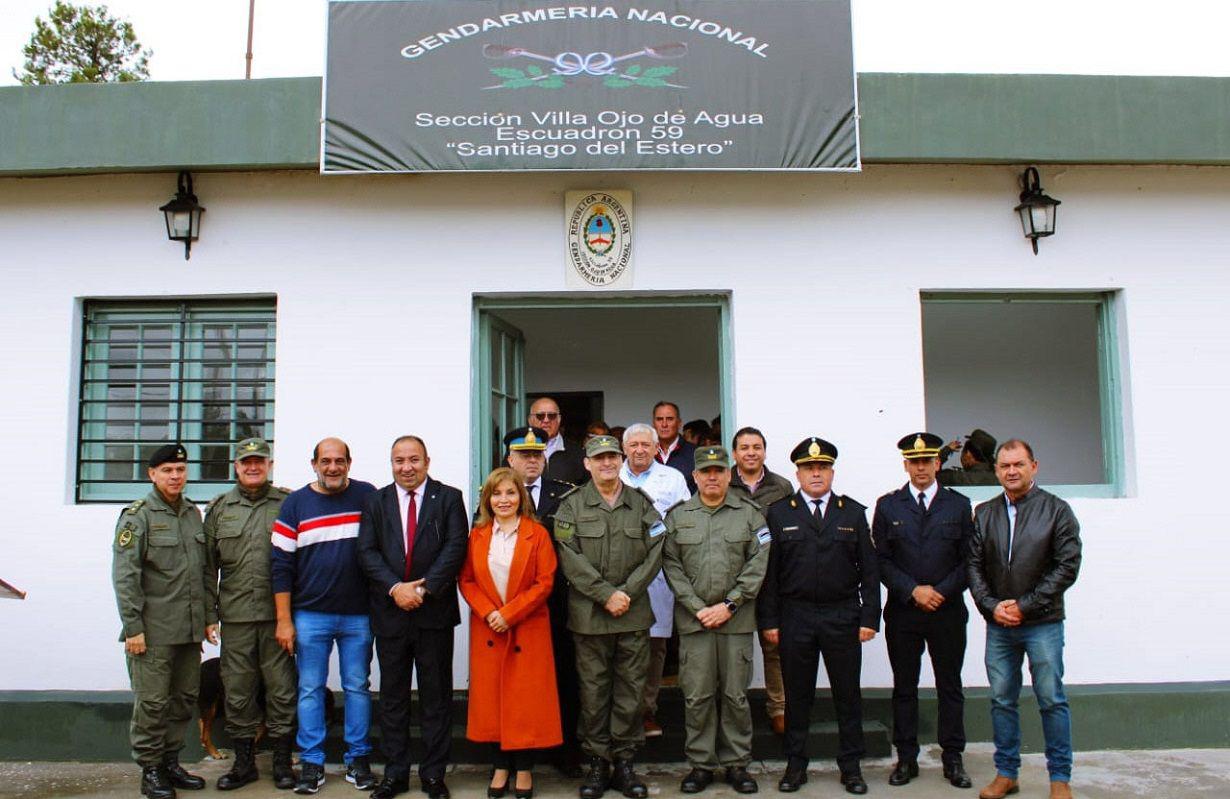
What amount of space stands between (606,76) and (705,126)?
0.64 metres

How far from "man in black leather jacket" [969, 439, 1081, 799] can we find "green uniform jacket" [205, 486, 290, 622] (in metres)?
3.49

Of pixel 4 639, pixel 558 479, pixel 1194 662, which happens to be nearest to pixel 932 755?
pixel 1194 662

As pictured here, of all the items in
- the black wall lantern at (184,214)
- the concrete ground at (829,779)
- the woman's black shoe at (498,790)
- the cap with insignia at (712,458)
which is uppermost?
the black wall lantern at (184,214)

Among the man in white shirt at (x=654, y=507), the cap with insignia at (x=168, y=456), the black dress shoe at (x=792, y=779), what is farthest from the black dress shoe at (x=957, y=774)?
the cap with insignia at (x=168, y=456)

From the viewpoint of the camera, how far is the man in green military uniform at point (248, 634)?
487 centimetres

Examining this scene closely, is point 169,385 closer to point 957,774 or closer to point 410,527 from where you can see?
point 410,527

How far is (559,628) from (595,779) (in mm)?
760

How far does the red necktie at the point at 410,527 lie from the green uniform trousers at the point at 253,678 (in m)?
0.79

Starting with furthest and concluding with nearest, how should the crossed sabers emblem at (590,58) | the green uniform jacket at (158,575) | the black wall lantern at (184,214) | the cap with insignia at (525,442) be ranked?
the black wall lantern at (184,214) < the crossed sabers emblem at (590,58) < the cap with insignia at (525,442) < the green uniform jacket at (158,575)

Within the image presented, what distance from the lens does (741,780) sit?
4754 millimetres

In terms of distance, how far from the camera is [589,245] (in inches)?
231

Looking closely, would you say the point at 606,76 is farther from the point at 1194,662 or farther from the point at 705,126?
the point at 1194,662

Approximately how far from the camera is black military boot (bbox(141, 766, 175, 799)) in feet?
15.5

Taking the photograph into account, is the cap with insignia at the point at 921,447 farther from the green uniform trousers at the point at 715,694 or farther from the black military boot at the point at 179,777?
the black military boot at the point at 179,777
